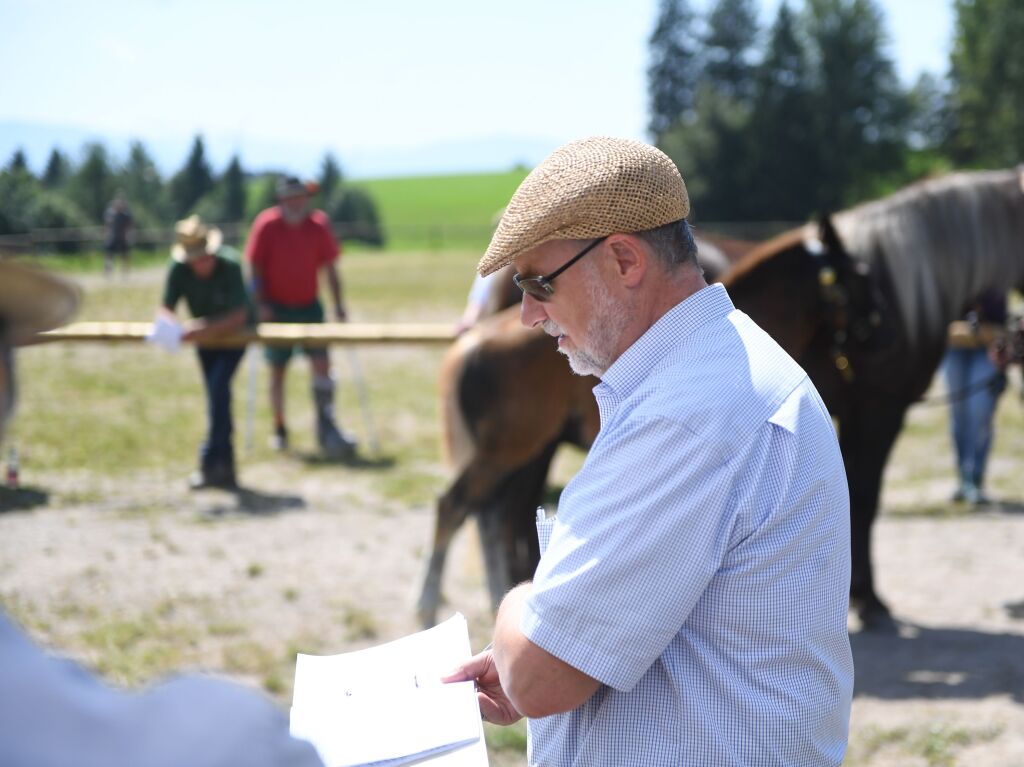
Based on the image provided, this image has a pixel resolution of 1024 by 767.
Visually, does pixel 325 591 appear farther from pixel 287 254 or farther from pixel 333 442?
pixel 287 254

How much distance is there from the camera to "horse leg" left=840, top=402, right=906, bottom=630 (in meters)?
5.17

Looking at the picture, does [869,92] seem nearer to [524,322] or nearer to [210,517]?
[210,517]

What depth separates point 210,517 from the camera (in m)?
7.10

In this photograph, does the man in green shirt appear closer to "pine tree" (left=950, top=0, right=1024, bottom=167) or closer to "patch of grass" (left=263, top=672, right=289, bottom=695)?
"patch of grass" (left=263, top=672, right=289, bottom=695)

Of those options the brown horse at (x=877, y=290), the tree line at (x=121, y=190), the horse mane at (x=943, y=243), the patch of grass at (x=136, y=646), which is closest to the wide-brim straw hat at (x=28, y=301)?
the tree line at (x=121, y=190)

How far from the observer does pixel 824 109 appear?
58250mm

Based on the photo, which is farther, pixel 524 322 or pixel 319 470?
pixel 319 470

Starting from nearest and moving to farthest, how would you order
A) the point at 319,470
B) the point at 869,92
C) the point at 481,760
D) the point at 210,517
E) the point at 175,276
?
the point at 481,760
the point at 210,517
the point at 175,276
the point at 319,470
the point at 869,92

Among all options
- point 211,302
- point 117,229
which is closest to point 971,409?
point 211,302

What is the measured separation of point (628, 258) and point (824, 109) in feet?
200

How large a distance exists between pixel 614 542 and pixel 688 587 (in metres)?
0.13

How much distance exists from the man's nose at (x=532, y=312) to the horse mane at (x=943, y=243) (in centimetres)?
367

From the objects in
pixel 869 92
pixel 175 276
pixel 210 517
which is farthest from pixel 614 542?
pixel 869 92

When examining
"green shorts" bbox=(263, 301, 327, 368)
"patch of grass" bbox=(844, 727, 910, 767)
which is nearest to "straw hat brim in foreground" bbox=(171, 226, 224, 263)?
"green shorts" bbox=(263, 301, 327, 368)
